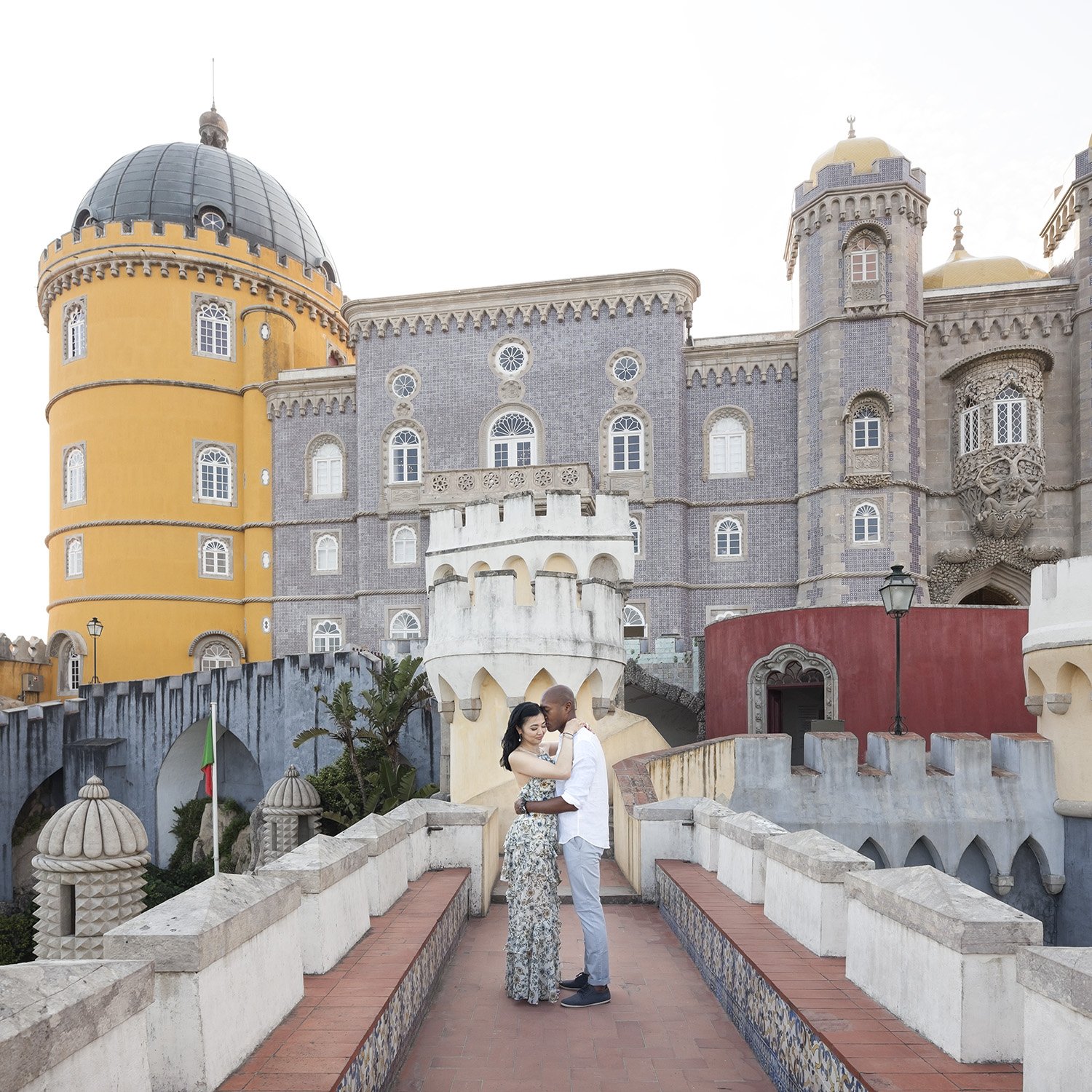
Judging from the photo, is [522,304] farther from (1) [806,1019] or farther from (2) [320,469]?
(1) [806,1019]

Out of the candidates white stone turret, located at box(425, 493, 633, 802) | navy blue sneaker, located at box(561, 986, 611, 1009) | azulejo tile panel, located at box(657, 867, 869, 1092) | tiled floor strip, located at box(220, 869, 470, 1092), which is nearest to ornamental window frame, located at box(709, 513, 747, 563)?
white stone turret, located at box(425, 493, 633, 802)

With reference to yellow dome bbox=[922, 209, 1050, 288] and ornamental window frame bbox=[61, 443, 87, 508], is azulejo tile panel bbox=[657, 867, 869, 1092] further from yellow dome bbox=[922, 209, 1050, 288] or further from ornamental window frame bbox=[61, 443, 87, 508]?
ornamental window frame bbox=[61, 443, 87, 508]

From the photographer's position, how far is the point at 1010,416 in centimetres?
2602

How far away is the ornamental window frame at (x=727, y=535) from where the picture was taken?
2777cm

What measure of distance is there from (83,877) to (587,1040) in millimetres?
10647

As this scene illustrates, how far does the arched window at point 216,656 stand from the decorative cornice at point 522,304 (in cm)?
1072

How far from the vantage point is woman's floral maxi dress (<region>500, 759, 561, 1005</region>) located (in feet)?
17.0

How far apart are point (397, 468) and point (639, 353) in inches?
325

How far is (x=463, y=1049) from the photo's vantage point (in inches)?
189

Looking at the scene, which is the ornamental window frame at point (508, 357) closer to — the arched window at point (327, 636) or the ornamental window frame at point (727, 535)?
the ornamental window frame at point (727, 535)

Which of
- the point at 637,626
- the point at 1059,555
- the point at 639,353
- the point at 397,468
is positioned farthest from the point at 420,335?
the point at 1059,555

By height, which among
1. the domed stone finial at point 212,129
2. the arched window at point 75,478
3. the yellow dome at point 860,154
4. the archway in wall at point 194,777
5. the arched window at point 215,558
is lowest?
the archway in wall at point 194,777

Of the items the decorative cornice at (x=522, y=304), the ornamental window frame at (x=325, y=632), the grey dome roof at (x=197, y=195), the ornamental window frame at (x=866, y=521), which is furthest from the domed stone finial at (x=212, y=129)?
the ornamental window frame at (x=866, y=521)

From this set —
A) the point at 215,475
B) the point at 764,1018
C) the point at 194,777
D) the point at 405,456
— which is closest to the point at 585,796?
the point at 764,1018
